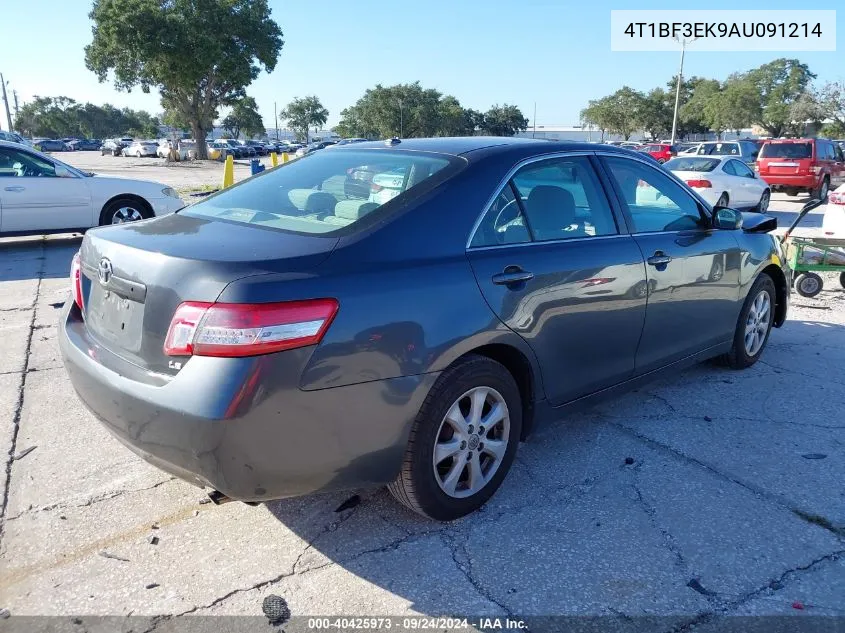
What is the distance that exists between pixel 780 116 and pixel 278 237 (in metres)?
68.4

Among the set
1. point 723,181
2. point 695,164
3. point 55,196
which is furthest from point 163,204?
point 723,181

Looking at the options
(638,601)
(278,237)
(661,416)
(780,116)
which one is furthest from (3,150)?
(780,116)

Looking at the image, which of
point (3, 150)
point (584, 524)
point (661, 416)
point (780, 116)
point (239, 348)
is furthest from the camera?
point (780, 116)

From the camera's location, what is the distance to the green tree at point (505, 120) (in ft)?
275

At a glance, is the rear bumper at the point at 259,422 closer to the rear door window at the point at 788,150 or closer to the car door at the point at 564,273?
the car door at the point at 564,273

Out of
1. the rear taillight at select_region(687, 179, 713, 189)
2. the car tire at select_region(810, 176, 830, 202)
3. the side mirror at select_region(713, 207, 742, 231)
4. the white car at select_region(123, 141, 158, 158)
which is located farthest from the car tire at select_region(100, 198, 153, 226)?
the white car at select_region(123, 141, 158, 158)

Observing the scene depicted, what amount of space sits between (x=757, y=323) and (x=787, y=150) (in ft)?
54.1

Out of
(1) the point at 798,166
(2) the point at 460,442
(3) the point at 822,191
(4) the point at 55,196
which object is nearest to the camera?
(2) the point at 460,442

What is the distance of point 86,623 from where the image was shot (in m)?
2.40

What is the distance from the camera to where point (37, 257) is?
9438mm

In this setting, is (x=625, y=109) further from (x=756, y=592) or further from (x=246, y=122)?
(x=756, y=592)

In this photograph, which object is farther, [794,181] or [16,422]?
[794,181]

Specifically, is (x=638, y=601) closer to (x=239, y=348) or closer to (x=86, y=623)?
(x=239, y=348)

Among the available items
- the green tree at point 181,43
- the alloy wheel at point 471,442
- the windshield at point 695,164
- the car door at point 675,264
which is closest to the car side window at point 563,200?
the car door at point 675,264
